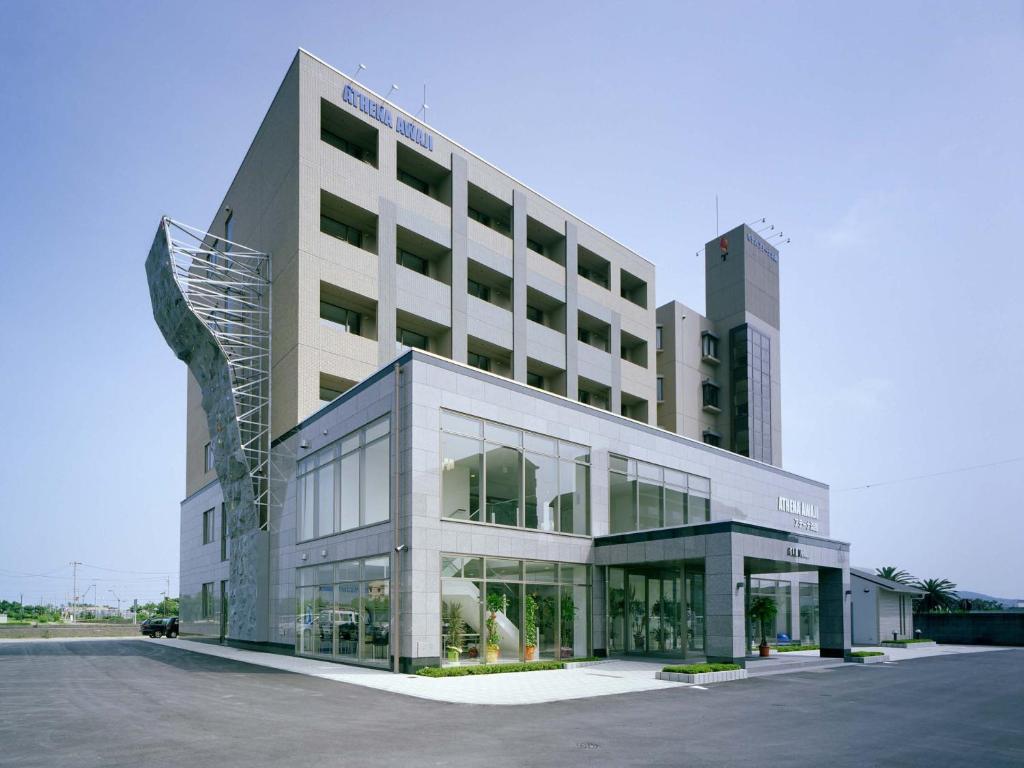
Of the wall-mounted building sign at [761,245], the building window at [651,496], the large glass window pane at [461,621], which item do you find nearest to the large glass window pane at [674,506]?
the building window at [651,496]

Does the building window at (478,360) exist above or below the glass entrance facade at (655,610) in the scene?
above

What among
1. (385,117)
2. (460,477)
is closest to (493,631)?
(460,477)

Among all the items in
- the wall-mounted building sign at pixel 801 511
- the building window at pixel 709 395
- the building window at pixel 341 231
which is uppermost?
the building window at pixel 341 231

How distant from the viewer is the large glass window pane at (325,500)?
30.3m

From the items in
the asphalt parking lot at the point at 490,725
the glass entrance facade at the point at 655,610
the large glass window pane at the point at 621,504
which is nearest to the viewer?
the asphalt parking lot at the point at 490,725

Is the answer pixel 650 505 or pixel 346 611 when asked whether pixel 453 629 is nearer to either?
pixel 346 611

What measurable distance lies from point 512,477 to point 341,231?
15.2 metres

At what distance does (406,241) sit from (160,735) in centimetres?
2783

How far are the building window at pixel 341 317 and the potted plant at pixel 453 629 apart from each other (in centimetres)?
1480

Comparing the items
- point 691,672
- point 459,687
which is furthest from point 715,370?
point 459,687

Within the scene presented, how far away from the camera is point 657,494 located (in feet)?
115

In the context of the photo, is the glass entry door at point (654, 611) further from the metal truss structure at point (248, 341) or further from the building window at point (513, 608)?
the metal truss structure at point (248, 341)

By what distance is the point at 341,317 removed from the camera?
36.1 meters

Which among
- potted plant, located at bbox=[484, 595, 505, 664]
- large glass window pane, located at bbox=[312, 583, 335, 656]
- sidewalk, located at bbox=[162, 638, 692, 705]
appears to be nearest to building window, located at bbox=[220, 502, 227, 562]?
large glass window pane, located at bbox=[312, 583, 335, 656]
